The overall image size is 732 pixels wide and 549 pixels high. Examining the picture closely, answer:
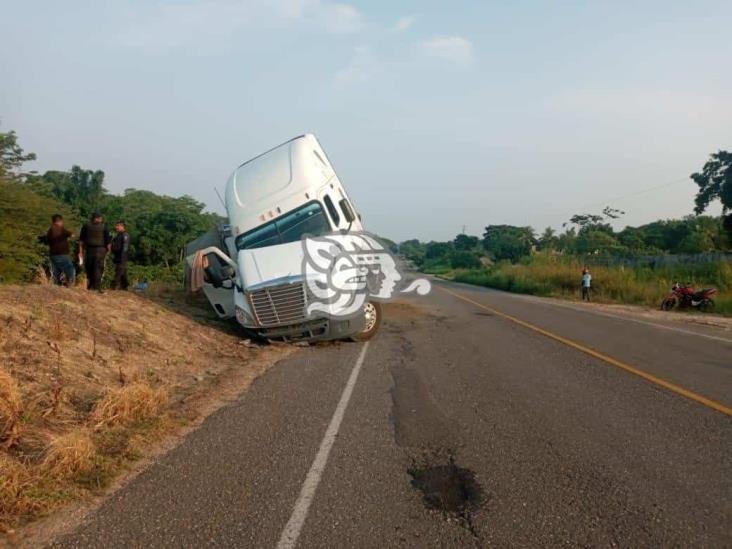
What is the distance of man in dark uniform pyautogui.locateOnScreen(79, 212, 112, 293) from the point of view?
1216 centimetres

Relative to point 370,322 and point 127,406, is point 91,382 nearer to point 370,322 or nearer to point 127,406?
point 127,406

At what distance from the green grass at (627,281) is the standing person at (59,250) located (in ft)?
66.6

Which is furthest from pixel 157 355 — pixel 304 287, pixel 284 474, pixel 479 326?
pixel 479 326

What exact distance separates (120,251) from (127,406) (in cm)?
838

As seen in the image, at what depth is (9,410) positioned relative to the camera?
17.4 feet

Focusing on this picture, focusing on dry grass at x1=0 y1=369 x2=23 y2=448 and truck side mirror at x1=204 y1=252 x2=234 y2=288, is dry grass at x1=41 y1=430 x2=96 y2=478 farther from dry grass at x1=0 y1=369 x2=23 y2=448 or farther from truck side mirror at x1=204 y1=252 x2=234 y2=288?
truck side mirror at x1=204 y1=252 x2=234 y2=288

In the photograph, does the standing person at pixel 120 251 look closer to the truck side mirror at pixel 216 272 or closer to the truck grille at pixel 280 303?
the truck side mirror at pixel 216 272

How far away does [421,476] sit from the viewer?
471 centimetres

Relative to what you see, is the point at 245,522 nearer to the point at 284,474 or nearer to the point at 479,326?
the point at 284,474

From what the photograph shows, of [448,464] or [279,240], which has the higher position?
[279,240]

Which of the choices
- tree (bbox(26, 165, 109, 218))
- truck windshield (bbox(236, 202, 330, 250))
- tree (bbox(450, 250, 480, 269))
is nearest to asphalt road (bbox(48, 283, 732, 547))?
truck windshield (bbox(236, 202, 330, 250))

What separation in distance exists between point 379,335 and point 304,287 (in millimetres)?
3321

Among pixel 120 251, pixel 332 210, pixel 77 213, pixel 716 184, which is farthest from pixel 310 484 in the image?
pixel 716 184

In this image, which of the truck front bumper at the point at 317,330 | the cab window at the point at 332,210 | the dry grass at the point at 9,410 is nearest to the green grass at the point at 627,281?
the cab window at the point at 332,210
